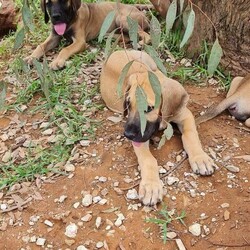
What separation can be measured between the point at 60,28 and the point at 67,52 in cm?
31

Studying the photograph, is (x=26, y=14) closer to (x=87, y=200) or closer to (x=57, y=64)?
(x=87, y=200)

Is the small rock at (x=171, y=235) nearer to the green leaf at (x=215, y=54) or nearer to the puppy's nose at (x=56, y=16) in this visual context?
the green leaf at (x=215, y=54)

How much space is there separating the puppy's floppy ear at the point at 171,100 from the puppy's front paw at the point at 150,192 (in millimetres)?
483

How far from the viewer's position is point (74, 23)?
605 centimetres

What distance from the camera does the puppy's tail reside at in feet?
14.9

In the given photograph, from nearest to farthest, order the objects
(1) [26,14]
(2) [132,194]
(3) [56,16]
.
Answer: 1. (1) [26,14]
2. (2) [132,194]
3. (3) [56,16]

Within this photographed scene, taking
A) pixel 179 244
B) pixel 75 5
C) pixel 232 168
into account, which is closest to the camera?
pixel 179 244

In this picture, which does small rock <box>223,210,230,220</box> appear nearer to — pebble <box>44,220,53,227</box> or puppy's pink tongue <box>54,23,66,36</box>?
pebble <box>44,220,53,227</box>

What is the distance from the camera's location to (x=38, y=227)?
3822mm

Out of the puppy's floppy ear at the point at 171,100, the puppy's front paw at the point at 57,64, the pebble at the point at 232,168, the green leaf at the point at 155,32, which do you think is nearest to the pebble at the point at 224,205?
the pebble at the point at 232,168

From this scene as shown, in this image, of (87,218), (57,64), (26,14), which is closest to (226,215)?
(87,218)

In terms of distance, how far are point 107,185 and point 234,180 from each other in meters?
0.89

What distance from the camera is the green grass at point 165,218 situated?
144 inches

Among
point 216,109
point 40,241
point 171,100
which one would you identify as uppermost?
point 171,100
